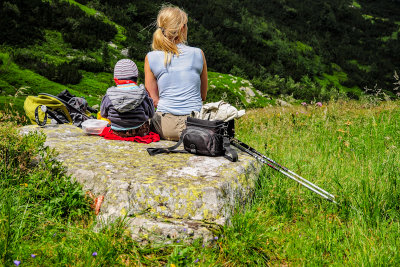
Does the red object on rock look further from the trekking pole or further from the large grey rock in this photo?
the trekking pole

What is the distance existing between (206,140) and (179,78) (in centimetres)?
137

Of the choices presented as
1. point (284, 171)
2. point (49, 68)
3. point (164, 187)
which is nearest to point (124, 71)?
point (164, 187)

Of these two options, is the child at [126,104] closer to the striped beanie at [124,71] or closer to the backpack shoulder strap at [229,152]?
the striped beanie at [124,71]

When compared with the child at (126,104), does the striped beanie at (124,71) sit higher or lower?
higher

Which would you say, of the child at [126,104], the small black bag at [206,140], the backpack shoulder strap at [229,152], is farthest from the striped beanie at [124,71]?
the backpack shoulder strap at [229,152]

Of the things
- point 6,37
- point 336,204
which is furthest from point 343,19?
point 336,204

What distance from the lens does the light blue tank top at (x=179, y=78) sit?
4094 millimetres

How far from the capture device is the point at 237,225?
232 cm

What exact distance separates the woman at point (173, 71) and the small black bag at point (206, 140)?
0.83 m

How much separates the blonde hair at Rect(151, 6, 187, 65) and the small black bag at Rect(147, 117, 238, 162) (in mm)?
1299

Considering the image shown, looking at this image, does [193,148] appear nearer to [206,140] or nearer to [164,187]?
[206,140]

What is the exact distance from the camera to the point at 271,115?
729 cm

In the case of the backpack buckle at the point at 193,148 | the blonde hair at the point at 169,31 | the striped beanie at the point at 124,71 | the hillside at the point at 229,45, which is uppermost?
the blonde hair at the point at 169,31

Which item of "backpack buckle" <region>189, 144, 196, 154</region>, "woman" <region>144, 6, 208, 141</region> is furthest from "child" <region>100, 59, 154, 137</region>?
"backpack buckle" <region>189, 144, 196, 154</region>
